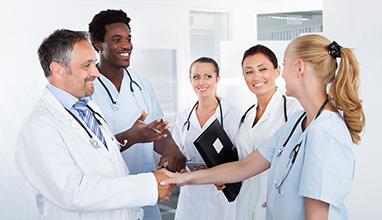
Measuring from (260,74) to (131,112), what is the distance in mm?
774

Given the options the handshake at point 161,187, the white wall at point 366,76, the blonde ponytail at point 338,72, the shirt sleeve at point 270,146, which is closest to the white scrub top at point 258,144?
the shirt sleeve at point 270,146

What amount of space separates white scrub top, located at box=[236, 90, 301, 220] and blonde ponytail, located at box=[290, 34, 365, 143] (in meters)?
0.83

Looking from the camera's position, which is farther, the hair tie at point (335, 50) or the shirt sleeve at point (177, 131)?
the shirt sleeve at point (177, 131)

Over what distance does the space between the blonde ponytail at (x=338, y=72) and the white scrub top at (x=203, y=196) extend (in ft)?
4.19

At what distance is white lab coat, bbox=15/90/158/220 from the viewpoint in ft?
5.08

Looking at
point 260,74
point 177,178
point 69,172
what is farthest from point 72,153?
point 260,74

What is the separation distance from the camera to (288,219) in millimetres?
1720

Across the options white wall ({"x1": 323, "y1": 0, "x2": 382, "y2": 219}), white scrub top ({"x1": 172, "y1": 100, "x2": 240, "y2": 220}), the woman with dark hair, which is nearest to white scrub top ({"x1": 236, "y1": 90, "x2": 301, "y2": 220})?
the woman with dark hair

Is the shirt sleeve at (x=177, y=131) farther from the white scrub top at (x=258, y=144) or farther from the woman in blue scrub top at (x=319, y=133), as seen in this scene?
the woman in blue scrub top at (x=319, y=133)

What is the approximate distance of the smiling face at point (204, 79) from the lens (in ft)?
10.3

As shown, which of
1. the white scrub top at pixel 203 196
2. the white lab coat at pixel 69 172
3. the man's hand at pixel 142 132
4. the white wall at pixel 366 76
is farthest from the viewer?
the white wall at pixel 366 76

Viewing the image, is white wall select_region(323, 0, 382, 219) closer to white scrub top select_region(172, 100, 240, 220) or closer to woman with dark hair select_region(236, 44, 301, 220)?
woman with dark hair select_region(236, 44, 301, 220)

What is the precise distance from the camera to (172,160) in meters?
2.53

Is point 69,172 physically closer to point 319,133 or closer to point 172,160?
point 319,133
